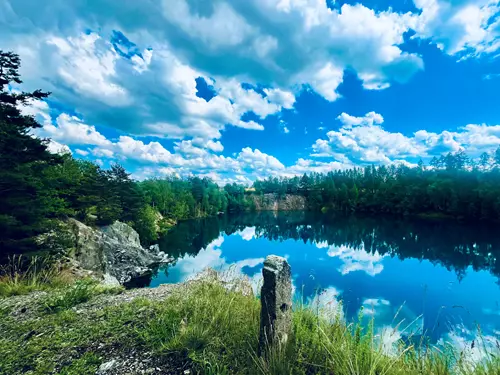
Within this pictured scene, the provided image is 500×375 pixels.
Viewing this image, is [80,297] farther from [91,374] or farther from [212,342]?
[212,342]

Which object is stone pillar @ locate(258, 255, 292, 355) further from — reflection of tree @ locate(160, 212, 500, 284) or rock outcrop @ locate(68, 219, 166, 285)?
reflection of tree @ locate(160, 212, 500, 284)

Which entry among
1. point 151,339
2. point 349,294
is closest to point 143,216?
point 349,294

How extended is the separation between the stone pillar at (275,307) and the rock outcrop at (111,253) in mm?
17029

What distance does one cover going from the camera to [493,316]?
1530 cm

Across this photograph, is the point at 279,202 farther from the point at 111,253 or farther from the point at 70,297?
the point at 70,297

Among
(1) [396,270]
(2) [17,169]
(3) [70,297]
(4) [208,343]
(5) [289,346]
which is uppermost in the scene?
(2) [17,169]

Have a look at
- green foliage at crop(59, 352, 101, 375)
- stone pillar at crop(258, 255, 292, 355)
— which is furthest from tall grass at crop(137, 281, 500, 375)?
green foliage at crop(59, 352, 101, 375)

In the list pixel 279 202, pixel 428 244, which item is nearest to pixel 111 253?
pixel 428 244

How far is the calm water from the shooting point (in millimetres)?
14234

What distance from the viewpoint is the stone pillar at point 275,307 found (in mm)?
3242

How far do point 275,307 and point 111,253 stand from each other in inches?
1084

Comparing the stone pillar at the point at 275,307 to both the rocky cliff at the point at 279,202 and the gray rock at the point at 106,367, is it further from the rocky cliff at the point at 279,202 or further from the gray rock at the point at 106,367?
the rocky cliff at the point at 279,202

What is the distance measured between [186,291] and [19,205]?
1070cm

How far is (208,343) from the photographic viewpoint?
361cm
